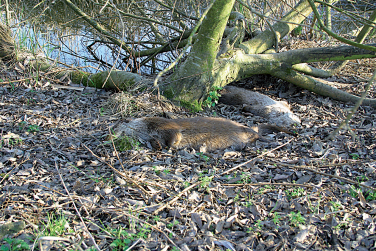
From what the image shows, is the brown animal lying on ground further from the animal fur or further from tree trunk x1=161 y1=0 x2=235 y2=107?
the animal fur

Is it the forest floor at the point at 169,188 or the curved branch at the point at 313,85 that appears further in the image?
the curved branch at the point at 313,85

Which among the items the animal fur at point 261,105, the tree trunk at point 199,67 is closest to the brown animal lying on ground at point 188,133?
the tree trunk at point 199,67

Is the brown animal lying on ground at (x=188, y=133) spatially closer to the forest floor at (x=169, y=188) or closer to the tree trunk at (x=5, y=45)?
the forest floor at (x=169, y=188)

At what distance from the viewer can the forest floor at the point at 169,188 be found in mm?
2391

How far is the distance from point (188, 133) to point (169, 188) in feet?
4.15

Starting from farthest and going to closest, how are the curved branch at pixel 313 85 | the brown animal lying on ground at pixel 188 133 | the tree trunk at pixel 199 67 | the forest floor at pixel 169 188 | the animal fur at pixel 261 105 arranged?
1. the curved branch at pixel 313 85
2. the animal fur at pixel 261 105
3. the tree trunk at pixel 199 67
4. the brown animal lying on ground at pixel 188 133
5. the forest floor at pixel 169 188

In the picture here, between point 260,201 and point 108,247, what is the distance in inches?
63.5

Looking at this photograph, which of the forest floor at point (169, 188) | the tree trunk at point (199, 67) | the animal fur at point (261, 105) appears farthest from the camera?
the animal fur at point (261, 105)

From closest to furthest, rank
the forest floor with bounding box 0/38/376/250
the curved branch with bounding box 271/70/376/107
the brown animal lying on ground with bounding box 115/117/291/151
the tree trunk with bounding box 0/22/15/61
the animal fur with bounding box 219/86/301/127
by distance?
the forest floor with bounding box 0/38/376/250 → the brown animal lying on ground with bounding box 115/117/291/151 → the animal fur with bounding box 219/86/301/127 → the tree trunk with bounding box 0/22/15/61 → the curved branch with bounding box 271/70/376/107

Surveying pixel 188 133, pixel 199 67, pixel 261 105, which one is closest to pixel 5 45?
pixel 199 67

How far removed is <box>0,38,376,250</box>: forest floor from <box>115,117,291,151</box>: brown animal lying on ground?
199 millimetres

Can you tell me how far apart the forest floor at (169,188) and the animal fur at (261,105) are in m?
0.38

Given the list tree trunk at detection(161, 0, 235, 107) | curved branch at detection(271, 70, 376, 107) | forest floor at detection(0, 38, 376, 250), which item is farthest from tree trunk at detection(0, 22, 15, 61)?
curved branch at detection(271, 70, 376, 107)

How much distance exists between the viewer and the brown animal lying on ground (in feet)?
13.4
